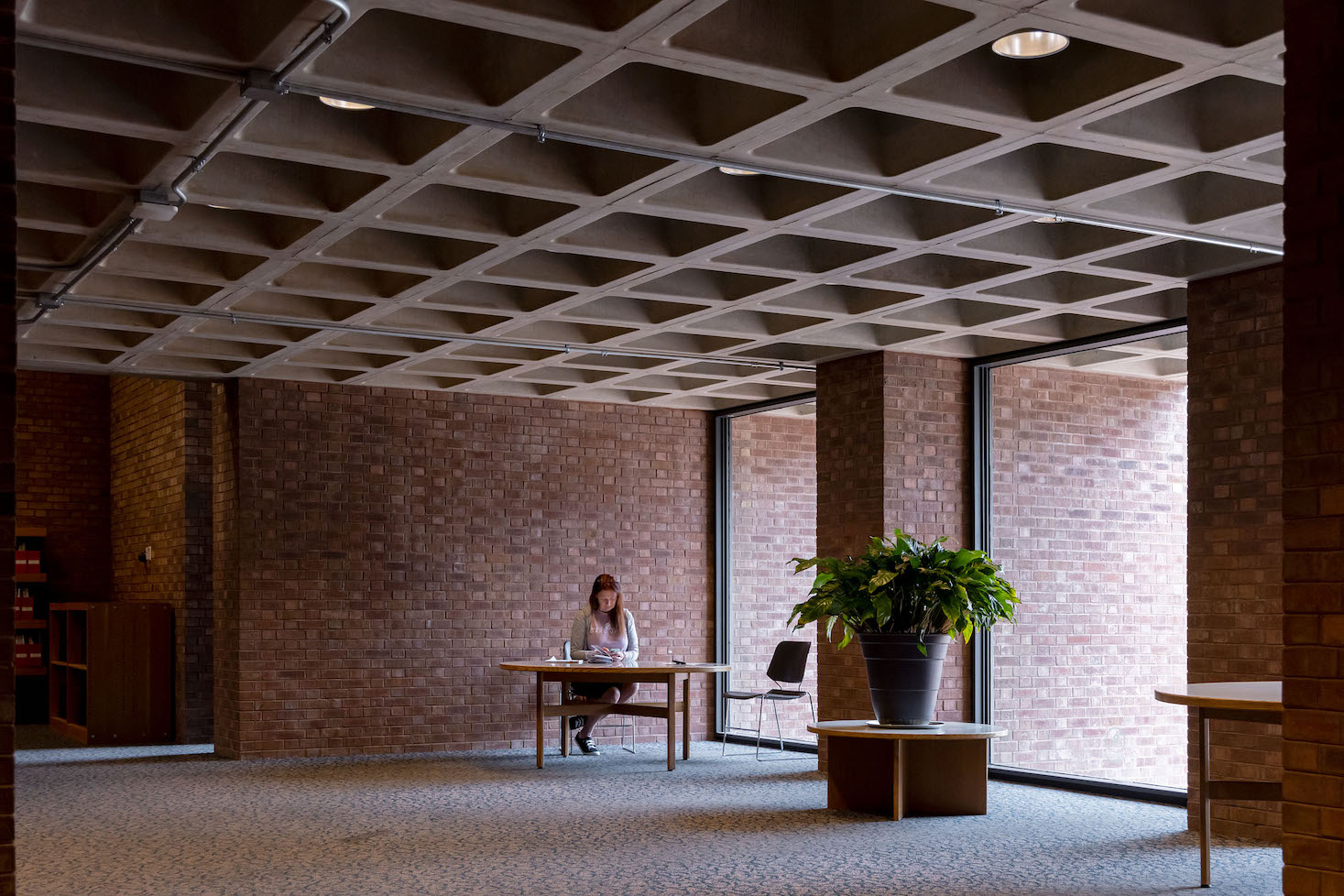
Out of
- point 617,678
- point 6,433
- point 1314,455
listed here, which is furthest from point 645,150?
point 617,678

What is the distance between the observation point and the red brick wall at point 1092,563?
1041 cm

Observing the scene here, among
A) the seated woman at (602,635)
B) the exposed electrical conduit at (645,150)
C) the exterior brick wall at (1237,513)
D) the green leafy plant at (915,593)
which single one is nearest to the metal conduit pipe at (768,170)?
the exposed electrical conduit at (645,150)

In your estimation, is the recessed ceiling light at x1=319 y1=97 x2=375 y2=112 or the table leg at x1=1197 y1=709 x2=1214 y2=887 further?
the table leg at x1=1197 y1=709 x2=1214 y2=887

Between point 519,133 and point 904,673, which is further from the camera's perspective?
point 904,673

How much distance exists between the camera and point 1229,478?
7754 millimetres

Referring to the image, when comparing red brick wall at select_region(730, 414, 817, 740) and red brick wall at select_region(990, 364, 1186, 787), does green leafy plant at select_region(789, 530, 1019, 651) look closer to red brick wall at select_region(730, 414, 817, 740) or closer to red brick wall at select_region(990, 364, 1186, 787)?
red brick wall at select_region(990, 364, 1186, 787)

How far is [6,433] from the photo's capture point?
A: 282 cm

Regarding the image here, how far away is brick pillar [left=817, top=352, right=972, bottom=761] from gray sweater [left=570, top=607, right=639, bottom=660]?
172cm

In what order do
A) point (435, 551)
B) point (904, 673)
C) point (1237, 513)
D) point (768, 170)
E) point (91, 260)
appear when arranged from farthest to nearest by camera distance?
point (435, 551), point (904, 673), point (1237, 513), point (91, 260), point (768, 170)

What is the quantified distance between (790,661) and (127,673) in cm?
582

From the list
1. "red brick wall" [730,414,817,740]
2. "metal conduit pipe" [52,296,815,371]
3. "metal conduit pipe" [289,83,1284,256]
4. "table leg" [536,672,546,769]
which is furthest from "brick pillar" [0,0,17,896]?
"red brick wall" [730,414,817,740]

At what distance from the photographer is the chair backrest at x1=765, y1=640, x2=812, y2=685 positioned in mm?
11531

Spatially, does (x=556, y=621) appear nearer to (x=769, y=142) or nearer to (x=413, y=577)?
(x=413, y=577)

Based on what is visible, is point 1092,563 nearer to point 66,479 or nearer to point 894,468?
point 894,468
